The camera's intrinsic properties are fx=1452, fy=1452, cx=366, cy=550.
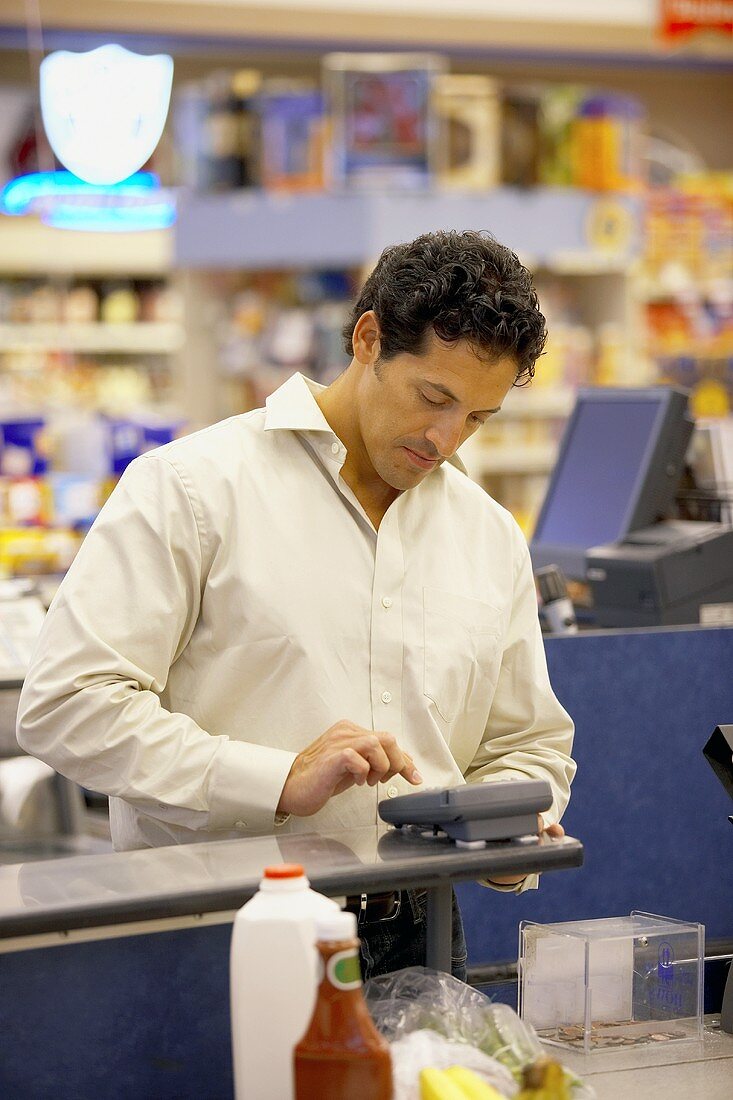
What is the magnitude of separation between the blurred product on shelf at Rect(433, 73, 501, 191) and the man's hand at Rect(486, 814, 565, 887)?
5.82 meters

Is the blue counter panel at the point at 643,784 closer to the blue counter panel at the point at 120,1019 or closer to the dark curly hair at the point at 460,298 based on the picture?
the dark curly hair at the point at 460,298

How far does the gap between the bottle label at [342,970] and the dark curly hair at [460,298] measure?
825 mm

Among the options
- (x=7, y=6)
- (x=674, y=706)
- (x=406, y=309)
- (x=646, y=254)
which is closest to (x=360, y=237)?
(x=646, y=254)

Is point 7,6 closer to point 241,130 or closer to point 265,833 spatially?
point 241,130

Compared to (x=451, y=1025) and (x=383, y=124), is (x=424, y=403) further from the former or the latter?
(x=383, y=124)

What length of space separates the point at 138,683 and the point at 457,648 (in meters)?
0.42

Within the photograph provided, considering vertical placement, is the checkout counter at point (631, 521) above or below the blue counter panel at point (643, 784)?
above

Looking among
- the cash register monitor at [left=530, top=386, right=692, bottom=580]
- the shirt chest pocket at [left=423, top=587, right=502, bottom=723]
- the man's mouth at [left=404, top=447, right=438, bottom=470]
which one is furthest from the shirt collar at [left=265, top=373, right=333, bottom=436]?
the cash register monitor at [left=530, top=386, right=692, bottom=580]

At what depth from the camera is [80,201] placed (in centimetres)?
750

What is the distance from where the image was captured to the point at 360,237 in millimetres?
6965

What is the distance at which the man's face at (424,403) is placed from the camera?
5.76 ft

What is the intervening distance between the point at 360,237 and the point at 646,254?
75.6 inches

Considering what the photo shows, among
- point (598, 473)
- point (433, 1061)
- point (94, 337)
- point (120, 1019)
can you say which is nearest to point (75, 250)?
point (94, 337)

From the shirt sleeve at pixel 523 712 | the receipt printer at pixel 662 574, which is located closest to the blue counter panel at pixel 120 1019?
the shirt sleeve at pixel 523 712
